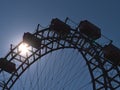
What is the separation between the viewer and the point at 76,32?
4284 cm

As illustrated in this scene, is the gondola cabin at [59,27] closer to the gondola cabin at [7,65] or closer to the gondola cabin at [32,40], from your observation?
the gondola cabin at [32,40]

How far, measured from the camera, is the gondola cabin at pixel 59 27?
42.0 m

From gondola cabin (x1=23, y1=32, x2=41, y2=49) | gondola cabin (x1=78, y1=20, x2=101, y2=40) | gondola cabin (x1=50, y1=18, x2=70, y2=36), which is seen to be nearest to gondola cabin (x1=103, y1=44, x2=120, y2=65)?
gondola cabin (x1=78, y1=20, x2=101, y2=40)

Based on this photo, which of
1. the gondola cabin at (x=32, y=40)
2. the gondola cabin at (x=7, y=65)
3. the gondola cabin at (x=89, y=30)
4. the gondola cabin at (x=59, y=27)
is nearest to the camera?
the gondola cabin at (x=89, y=30)

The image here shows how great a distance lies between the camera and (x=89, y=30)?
4159cm

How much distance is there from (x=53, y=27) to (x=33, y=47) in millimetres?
3518

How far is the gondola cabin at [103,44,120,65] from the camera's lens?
4075cm

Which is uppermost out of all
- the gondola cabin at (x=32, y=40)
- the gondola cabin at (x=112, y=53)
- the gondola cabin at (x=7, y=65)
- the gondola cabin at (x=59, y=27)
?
the gondola cabin at (x=59, y=27)

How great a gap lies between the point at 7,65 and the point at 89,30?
1009cm

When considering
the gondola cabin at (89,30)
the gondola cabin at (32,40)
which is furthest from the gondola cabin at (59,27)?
the gondola cabin at (32,40)

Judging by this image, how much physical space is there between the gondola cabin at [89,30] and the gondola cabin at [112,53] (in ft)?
5.20

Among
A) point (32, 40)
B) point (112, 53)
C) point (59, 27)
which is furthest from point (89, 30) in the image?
point (32, 40)

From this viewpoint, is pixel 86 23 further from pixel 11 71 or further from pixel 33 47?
pixel 11 71

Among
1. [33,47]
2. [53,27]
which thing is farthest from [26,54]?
[53,27]
